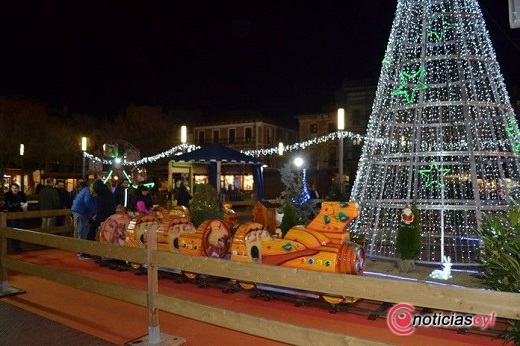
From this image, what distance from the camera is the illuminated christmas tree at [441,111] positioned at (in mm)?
8852

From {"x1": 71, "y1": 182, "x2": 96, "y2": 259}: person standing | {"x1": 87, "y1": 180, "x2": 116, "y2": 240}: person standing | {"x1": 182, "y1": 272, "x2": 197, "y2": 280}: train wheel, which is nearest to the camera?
{"x1": 182, "y1": 272, "x2": 197, "y2": 280}: train wheel

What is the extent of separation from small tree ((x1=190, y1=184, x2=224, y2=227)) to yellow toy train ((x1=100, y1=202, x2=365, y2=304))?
263 millimetres

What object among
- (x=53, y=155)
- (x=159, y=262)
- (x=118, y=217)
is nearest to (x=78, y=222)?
(x=118, y=217)

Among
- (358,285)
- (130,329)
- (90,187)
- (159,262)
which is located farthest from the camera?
(90,187)

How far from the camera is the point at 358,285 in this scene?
3.35 metres

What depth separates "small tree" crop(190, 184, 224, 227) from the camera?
9148 millimetres

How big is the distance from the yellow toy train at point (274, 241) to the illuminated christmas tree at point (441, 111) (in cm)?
262

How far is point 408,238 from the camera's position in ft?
26.9

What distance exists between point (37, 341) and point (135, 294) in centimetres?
137

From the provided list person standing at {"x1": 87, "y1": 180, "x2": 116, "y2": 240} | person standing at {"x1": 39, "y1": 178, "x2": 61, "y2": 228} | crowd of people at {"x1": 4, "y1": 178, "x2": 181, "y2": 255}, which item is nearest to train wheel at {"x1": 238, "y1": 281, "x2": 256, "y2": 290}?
crowd of people at {"x1": 4, "y1": 178, "x2": 181, "y2": 255}

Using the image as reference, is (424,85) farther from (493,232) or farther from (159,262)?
(159,262)

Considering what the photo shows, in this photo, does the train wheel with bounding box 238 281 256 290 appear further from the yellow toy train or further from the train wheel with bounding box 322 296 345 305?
the train wheel with bounding box 322 296 345 305

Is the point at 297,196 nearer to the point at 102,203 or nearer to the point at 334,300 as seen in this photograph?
the point at 102,203

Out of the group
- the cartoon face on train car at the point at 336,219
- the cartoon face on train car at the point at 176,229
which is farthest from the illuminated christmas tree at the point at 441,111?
the cartoon face on train car at the point at 176,229
